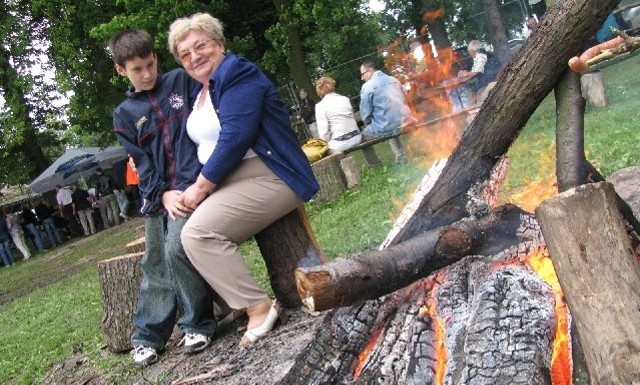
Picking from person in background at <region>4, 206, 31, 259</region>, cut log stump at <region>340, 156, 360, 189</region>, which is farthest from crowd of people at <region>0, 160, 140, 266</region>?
cut log stump at <region>340, 156, 360, 189</region>

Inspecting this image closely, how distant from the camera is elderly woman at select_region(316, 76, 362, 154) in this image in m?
10.5

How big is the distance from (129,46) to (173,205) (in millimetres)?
1029

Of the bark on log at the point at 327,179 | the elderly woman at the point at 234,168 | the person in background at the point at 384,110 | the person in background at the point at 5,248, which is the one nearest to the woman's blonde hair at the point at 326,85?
the person in background at the point at 384,110

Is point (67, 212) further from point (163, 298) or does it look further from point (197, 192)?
point (197, 192)

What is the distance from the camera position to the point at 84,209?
22.5 metres

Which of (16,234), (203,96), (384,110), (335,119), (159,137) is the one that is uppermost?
(203,96)

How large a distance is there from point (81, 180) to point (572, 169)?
2404 cm

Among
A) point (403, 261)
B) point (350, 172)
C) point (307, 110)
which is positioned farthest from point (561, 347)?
point (307, 110)

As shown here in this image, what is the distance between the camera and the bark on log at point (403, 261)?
8.09 ft

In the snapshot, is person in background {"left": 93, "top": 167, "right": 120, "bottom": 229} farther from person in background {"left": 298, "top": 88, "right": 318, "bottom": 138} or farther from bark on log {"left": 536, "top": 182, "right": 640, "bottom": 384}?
bark on log {"left": 536, "top": 182, "right": 640, "bottom": 384}

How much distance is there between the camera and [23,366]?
595 cm

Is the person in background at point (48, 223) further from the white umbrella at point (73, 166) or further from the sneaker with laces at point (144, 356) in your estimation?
the sneaker with laces at point (144, 356)

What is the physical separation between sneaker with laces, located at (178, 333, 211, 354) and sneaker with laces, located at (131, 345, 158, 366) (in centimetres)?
25

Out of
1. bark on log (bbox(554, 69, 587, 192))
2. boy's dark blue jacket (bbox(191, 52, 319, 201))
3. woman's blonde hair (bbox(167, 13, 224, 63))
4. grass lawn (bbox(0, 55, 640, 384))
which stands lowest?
grass lawn (bbox(0, 55, 640, 384))
